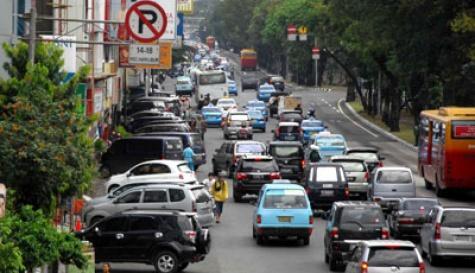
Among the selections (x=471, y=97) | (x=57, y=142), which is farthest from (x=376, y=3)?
(x=57, y=142)

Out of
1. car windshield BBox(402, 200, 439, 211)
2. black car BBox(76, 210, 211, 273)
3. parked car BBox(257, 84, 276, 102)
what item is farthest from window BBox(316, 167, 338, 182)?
parked car BBox(257, 84, 276, 102)

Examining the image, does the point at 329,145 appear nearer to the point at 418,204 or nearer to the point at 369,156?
the point at 369,156

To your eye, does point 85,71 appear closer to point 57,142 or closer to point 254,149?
point 57,142

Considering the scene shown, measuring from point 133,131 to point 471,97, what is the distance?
1741cm

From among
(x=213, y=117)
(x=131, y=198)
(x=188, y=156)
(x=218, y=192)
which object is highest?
(x=131, y=198)

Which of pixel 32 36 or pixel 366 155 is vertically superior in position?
pixel 32 36

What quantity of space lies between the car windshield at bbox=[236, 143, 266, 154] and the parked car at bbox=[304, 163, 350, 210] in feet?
42.9

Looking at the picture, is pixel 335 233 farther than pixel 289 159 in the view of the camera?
No

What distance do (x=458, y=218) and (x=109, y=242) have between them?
7979 millimetres

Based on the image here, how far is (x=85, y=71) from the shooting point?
31.6m

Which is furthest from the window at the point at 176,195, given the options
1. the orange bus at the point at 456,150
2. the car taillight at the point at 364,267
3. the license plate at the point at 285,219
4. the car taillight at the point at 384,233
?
the orange bus at the point at 456,150

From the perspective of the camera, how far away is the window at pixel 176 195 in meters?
39.2

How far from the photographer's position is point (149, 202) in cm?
3897

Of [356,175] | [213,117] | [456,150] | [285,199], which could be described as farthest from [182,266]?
[213,117]
